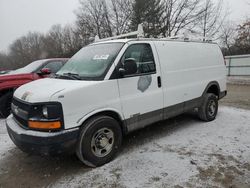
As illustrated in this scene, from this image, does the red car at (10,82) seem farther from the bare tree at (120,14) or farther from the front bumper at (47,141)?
the bare tree at (120,14)

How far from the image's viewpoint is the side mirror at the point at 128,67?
137 inches

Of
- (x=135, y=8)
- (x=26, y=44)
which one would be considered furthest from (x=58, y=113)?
(x=26, y=44)

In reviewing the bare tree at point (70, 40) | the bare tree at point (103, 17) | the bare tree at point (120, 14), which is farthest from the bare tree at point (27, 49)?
the bare tree at point (120, 14)

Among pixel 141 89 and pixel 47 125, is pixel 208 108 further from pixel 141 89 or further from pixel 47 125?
pixel 47 125

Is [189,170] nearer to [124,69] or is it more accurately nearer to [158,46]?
[124,69]

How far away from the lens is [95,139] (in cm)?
344

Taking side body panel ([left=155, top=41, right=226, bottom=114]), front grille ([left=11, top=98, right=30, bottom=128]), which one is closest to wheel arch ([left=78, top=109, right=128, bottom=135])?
front grille ([left=11, top=98, right=30, bottom=128])

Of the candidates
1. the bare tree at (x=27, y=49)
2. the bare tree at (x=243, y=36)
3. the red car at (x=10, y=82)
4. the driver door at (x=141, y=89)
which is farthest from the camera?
the bare tree at (x=27, y=49)

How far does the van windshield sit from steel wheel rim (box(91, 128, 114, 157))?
891mm

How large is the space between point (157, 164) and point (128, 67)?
166cm

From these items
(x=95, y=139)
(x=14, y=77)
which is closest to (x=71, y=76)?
(x=95, y=139)

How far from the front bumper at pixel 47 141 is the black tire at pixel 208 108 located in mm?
3585

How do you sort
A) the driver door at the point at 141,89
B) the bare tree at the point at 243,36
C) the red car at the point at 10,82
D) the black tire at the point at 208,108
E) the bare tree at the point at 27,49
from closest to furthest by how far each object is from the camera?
the driver door at the point at 141,89 < the black tire at the point at 208,108 < the red car at the point at 10,82 < the bare tree at the point at 243,36 < the bare tree at the point at 27,49

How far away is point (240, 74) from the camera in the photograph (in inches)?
637
